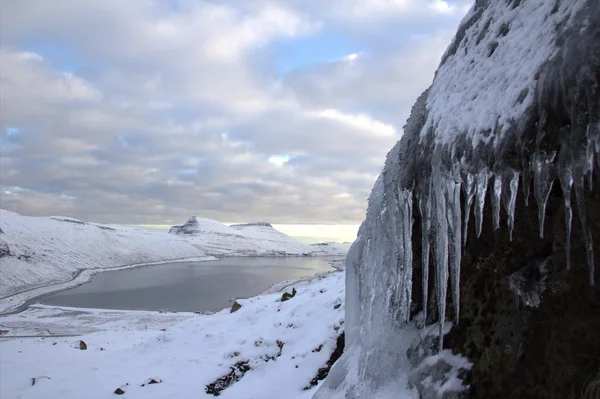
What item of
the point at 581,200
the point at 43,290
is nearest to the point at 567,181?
the point at 581,200

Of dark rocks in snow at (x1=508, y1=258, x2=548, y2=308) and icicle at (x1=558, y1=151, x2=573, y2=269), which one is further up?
icicle at (x1=558, y1=151, x2=573, y2=269)

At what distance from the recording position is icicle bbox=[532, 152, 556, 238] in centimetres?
362

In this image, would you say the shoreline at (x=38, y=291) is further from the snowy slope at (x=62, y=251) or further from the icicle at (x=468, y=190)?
the icicle at (x=468, y=190)

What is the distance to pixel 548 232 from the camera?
4.16 meters

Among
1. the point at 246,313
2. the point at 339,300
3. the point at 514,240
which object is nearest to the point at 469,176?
the point at 514,240

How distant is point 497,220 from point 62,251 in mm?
104441

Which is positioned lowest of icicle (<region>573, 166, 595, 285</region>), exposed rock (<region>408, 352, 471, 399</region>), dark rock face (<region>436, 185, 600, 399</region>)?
exposed rock (<region>408, 352, 471, 399</region>)

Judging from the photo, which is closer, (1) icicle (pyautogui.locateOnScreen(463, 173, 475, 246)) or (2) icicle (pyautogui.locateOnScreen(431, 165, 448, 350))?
(1) icicle (pyautogui.locateOnScreen(463, 173, 475, 246))

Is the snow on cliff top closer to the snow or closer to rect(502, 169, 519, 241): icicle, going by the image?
rect(502, 169, 519, 241): icicle

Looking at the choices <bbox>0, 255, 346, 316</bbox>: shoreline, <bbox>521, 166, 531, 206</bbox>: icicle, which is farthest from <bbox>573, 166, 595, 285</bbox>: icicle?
<bbox>0, 255, 346, 316</bbox>: shoreline

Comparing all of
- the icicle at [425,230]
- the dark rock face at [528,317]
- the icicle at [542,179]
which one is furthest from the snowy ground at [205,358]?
the icicle at [542,179]

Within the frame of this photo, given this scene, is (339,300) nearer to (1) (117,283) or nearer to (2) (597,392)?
(2) (597,392)

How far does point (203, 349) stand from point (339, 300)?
551cm

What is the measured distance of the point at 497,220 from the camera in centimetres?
425
